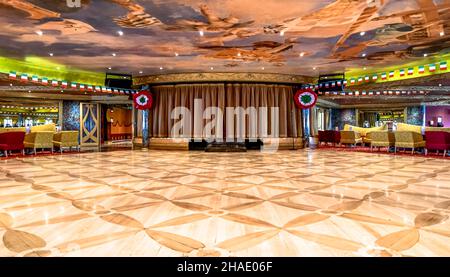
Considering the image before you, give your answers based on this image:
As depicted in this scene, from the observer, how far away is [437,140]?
8953mm

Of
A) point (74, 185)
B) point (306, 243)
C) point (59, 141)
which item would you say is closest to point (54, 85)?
point (59, 141)

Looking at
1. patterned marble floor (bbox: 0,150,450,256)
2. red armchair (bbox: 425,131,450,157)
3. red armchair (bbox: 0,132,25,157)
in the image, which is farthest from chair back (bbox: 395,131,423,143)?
red armchair (bbox: 0,132,25,157)

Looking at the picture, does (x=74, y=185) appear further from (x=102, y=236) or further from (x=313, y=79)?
(x=313, y=79)

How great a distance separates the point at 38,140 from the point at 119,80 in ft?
11.8

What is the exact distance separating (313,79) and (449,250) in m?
11.3

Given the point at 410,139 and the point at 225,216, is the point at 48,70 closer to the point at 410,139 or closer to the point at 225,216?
the point at 225,216

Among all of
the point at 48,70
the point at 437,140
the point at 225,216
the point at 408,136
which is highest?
the point at 48,70

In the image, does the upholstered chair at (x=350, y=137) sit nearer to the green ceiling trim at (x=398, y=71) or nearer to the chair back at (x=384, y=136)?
the chair back at (x=384, y=136)

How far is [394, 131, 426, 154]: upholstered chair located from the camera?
30.9ft

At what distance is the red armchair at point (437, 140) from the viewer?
344 inches

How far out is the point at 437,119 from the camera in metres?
20.7

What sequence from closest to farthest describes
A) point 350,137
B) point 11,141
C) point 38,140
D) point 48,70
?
point 11,141 → point 38,140 → point 48,70 → point 350,137

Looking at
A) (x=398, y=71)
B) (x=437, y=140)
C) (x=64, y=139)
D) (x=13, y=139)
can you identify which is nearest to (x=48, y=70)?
(x=64, y=139)
